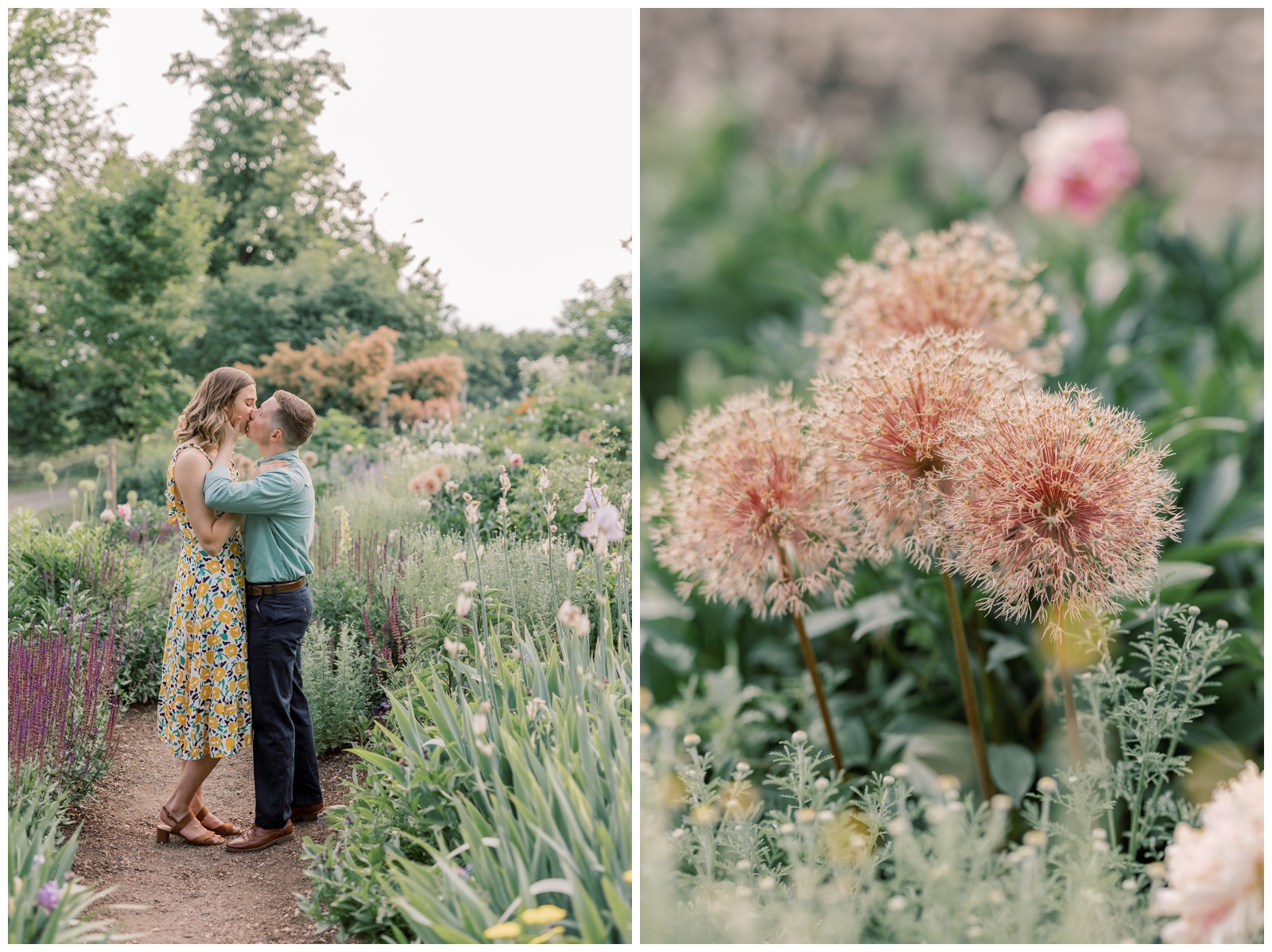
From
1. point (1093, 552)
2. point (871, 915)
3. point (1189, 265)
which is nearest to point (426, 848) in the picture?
point (871, 915)

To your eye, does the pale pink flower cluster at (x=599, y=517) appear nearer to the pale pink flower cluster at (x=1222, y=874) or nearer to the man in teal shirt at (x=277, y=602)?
the man in teal shirt at (x=277, y=602)

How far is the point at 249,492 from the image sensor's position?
2.02 meters

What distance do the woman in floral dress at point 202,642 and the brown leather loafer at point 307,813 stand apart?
142 millimetres

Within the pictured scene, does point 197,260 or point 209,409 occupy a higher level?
point 197,260

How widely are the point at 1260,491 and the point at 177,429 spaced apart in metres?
2.87

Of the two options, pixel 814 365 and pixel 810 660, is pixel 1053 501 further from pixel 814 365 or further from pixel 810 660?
pixel 814 365

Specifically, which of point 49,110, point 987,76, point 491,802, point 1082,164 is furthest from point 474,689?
point 987,76

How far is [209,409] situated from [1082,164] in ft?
10.0

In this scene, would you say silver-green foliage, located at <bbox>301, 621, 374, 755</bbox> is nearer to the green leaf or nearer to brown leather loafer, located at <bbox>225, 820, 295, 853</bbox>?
brown leather loafer, located at <bbox>225, 820, 295, 853</bbox>

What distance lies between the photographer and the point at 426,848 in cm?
171

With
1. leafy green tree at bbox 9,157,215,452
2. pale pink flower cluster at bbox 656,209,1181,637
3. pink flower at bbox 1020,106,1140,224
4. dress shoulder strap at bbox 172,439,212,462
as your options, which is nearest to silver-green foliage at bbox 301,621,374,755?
dress shoulder strap at bbox 172,439,212,462

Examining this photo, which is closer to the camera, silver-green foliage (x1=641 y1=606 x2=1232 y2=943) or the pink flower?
silver-green foliage (x1=641 y1=606 x2=1232 y2=943)

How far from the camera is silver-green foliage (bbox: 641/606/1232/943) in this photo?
1361 mm

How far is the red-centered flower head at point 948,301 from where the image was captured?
1767 mm
